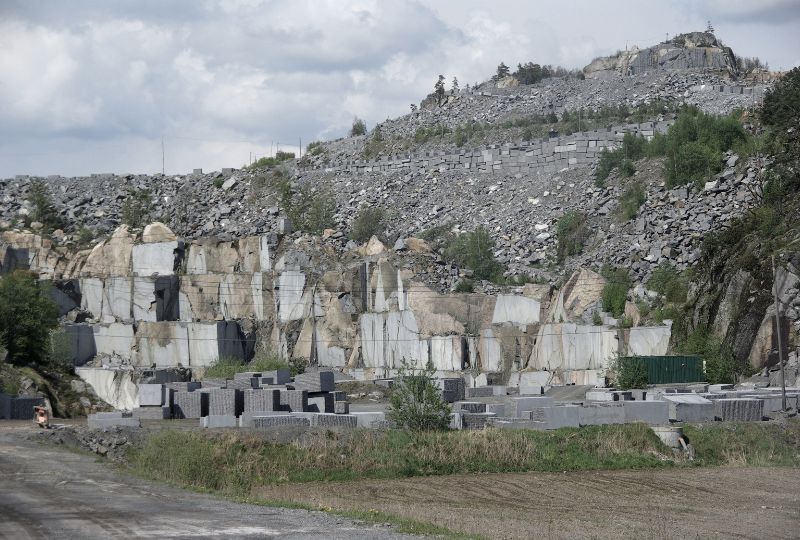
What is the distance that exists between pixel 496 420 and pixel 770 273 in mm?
16717

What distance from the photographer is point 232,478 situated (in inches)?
1233

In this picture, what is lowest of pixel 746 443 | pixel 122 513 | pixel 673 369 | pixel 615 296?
pixel 746 443

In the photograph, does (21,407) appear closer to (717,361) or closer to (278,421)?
(278,421)

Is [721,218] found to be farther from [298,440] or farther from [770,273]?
[298,440]

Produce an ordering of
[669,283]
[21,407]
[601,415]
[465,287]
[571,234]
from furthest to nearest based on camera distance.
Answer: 1. [571,234]
2. [465,287]
3. [669,283]
4. [21,407]
5. [601,415]

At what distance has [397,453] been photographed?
34250 mm

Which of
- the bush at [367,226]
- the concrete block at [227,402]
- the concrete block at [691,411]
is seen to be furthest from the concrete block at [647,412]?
the bush at [367,226]

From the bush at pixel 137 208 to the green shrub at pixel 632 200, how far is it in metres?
35.8

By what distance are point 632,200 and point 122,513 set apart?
55897 mm

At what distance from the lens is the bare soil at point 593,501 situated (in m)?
23.4

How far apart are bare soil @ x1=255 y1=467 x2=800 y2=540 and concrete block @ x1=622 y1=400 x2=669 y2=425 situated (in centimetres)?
437

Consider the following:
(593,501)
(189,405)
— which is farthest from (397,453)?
(189,405)

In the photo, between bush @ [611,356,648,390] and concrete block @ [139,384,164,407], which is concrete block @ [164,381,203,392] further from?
bush @ [611,356,648,390]

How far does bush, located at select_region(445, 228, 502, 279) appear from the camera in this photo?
71.1m
